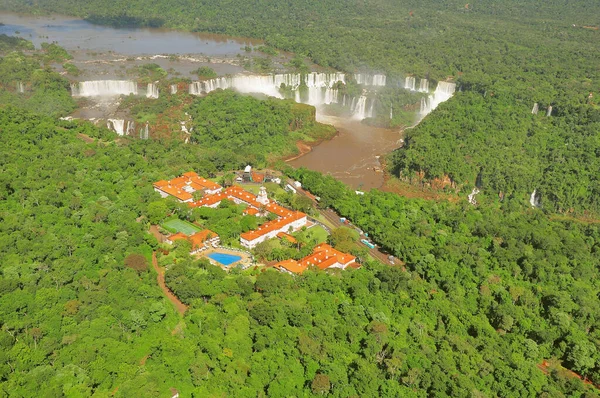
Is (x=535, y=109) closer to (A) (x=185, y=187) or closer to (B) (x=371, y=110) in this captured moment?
(B) (x=371, y=110)

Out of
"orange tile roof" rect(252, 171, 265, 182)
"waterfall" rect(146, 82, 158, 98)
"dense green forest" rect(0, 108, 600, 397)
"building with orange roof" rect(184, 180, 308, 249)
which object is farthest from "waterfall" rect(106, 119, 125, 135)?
"building with orange roof" rect(184, 180, 308, 249)

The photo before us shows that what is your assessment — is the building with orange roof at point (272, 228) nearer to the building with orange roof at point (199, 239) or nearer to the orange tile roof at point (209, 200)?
the building with orange roof at point (199, 239)

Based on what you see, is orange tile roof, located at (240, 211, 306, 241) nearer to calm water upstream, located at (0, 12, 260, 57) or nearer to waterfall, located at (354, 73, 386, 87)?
waterfall, located at (354, 73, 386, 87)

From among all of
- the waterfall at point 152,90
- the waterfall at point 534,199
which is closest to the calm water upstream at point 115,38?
the waterfall at point 152,90

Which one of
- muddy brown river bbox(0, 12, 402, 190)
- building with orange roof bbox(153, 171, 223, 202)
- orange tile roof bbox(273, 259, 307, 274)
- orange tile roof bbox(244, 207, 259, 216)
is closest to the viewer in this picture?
orange tile roof bbox(273, 259, 307, 274)

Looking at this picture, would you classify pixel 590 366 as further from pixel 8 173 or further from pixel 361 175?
pixel 8 173

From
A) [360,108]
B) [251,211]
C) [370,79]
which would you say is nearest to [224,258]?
[251,211]
